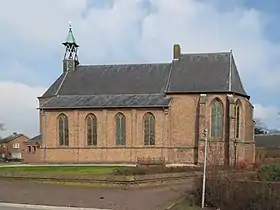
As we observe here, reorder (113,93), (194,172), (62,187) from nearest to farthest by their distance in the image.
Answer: (62,187) → (194,172) → (113,93)

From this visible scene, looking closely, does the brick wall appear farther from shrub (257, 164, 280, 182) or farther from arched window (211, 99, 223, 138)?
shrub (257, 164, 280, 182)

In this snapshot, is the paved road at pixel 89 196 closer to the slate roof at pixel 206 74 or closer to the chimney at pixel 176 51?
the slate roof at pixel 206 74

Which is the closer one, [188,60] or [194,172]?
[194,172]

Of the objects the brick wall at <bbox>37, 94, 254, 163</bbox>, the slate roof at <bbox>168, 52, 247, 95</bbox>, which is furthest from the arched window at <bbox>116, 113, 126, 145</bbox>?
the slate roof at <bbox>168, 52, 247, 95</bbox>

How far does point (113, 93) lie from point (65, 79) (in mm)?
7131

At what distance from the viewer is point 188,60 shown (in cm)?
5091

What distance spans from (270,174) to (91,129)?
34.8 m

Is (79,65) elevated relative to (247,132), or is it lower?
elevated

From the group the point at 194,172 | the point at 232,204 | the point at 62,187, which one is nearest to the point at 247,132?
the point at 194,172

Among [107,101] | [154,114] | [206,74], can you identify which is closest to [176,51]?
[206,74]

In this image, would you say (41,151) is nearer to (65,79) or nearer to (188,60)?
(65,79)

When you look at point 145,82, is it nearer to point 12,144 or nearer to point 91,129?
point 91,129

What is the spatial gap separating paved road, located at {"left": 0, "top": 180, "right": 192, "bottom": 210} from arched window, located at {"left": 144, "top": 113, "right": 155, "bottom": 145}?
2326 centimetres

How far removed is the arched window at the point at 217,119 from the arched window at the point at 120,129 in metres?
9.58
